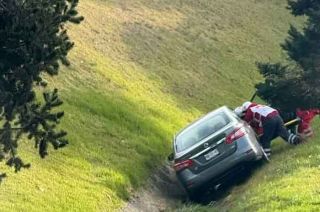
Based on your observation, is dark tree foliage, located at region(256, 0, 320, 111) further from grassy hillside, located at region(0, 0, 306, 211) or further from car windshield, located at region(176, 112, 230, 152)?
car windshield, located at region(176, 112, 230, 152)

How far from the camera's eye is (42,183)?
48.9 feet

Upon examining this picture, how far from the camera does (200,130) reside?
50.3 ft

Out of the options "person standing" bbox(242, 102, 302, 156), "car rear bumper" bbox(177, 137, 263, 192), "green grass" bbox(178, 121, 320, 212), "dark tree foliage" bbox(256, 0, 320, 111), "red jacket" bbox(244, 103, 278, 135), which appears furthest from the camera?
"dark tree foliage" bbox(256, 0, 320, 111)

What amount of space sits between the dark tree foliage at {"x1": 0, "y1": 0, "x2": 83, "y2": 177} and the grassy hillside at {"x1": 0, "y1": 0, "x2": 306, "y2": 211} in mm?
5020

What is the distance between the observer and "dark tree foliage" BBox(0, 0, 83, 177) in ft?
27.2

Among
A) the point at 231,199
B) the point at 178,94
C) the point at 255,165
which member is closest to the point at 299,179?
the point at 231,199

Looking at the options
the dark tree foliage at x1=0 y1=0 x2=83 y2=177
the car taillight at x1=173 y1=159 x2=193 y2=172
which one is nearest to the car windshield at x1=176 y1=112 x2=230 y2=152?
the car taillight at x1=173 y1=159 x2=193 y2=172

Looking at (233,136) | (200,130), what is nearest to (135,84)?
(200,130)

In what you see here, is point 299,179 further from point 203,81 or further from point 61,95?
point 203,81

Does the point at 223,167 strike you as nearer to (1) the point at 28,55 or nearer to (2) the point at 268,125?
(2) the point at 268,125

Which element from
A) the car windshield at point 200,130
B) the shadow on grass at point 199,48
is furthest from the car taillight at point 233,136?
the shadow on grass at point 199,48

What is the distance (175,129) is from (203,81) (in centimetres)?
657

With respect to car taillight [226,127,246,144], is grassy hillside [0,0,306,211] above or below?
below

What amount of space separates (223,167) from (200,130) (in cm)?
121
